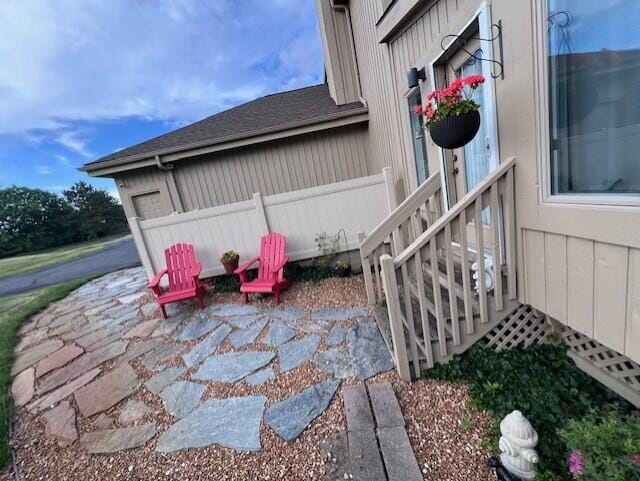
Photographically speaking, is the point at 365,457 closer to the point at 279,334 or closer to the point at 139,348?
the point at 279,334

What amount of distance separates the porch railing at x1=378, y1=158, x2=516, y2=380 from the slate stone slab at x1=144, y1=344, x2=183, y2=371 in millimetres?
2316

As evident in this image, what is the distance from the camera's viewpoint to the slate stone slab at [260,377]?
2.28 meters

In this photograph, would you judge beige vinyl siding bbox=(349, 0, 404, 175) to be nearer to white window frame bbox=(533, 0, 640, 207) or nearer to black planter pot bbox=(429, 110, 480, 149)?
black planter pot bbox=(429, 110, 480, 149)

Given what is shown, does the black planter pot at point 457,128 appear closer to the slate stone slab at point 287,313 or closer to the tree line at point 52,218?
the slate stone slab at point 287,313

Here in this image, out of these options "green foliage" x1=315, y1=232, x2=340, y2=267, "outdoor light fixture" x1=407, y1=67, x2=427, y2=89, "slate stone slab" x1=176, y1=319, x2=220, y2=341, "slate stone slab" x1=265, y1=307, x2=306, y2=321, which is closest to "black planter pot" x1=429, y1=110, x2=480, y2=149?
"outdoor light fixture" x1=407, y1=67, x2=427, y2=89

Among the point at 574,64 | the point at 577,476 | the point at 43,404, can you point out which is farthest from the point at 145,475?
the point at 574,64

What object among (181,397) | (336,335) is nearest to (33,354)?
(181,397)

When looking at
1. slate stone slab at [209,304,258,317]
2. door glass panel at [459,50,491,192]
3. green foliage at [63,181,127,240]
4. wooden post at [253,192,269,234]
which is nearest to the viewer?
door glass panel at [459,50,491,192]

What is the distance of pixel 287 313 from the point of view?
3297 mm

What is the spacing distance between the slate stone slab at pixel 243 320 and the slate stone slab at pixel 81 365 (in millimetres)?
1198

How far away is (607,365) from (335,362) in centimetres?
175

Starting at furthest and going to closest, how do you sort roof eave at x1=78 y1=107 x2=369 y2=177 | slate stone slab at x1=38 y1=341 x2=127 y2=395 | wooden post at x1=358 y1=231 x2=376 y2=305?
roof eave at x1=78 y1=107 x2=369 y2=177
wooden post at x1=358 y1=231 x2=376 y2=305
slate stone slab at x1=38 y1=341 x2=127 y2=395

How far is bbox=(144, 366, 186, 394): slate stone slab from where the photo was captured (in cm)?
239

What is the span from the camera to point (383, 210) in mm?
4145
